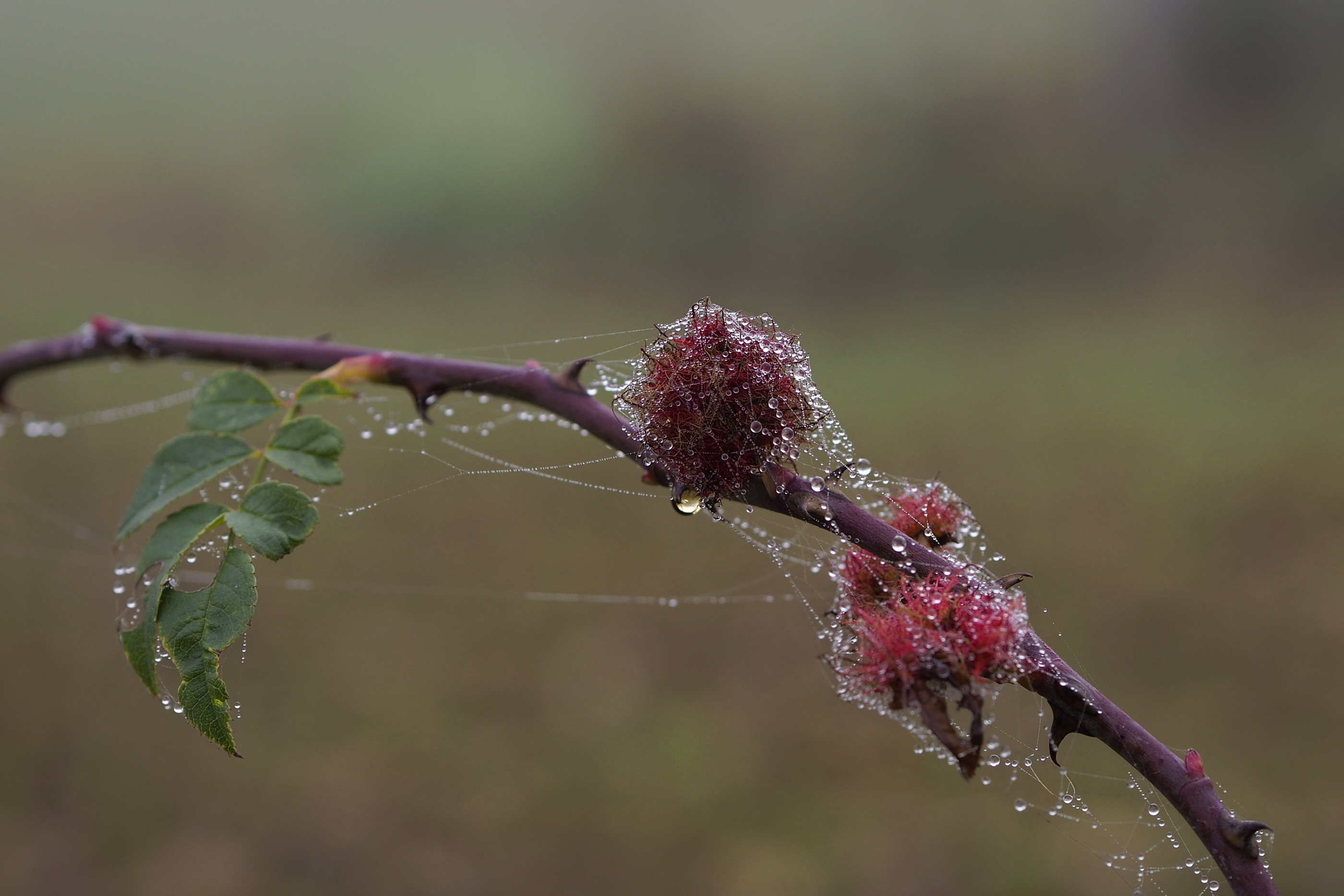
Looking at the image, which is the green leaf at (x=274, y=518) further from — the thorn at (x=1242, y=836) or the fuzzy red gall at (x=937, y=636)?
the thorn at (x=1242, y=836)

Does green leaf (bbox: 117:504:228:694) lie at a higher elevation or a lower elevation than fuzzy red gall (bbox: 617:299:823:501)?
lower

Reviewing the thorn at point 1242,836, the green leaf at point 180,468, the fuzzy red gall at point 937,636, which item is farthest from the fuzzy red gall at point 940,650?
the green leaf at point 180,468

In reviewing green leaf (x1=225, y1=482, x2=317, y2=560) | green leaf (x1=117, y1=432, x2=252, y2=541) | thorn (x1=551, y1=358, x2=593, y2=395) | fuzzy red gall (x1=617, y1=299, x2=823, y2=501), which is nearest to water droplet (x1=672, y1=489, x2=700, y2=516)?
fuzzy red gall (x1=617, y1=299, x2=823, y2=501)

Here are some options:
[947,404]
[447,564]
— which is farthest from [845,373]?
[447,564]

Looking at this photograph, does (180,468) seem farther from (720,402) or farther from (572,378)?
(720,402)

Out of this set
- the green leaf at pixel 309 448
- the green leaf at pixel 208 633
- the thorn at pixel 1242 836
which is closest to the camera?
the thorn at pixel 1242 836

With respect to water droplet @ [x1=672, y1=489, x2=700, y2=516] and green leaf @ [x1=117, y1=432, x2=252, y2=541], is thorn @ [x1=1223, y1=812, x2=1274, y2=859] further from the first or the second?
green leaf @ [x1=117, y1=432, x2=252, y2=541]

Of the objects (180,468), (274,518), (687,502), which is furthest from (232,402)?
(687,502)
